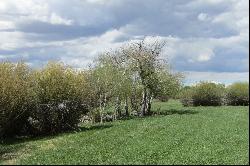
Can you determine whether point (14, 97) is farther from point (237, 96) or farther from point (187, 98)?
point (237, 96)

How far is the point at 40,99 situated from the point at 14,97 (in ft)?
12.1

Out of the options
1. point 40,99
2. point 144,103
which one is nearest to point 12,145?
point 40,99

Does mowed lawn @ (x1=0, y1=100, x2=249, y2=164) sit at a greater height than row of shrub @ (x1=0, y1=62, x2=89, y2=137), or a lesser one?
lesser

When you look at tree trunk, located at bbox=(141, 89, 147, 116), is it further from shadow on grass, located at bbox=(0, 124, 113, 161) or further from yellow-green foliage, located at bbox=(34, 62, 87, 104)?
shadow on grass, located at bbox=(0, 124, 113, 161)

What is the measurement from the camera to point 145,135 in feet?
112

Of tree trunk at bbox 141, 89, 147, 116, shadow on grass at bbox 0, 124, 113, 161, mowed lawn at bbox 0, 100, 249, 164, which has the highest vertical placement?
tree trunk at bbox 141, 89, 147, 116

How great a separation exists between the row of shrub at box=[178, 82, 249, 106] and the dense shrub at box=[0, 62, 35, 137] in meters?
56.5

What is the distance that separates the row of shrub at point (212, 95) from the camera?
9456 centimetres

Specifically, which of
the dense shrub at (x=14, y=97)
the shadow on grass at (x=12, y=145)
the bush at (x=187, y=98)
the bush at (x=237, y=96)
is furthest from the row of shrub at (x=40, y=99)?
the bush at (x=237, y=96)

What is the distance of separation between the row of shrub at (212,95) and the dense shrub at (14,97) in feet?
185

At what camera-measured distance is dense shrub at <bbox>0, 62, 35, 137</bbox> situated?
116ft

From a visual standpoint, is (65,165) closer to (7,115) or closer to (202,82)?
(7,115)

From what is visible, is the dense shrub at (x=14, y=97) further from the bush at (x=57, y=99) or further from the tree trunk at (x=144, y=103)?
the tree trunk at (x=144, y=103)

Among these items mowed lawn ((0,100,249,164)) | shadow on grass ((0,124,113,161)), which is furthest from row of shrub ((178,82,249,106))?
shadow on grass ((0,124,113,161))
